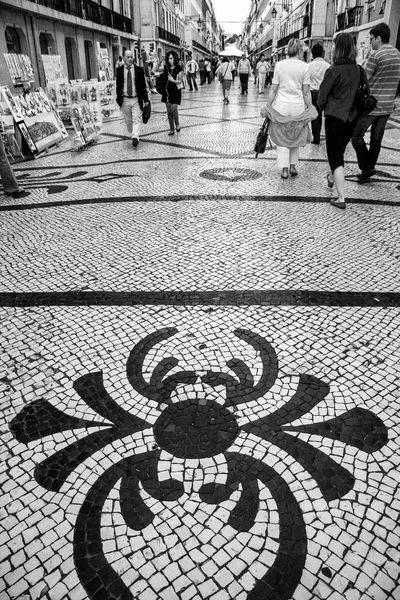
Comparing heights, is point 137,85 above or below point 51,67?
→ below

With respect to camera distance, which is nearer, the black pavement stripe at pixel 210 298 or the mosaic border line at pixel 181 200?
the black pavement stripe at pixel 210 298

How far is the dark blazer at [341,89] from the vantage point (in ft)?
12.9

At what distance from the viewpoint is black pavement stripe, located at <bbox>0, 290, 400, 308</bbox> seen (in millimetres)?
2451

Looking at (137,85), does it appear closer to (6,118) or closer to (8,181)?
(6,118)

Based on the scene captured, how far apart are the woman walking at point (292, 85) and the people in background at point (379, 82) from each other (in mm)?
635

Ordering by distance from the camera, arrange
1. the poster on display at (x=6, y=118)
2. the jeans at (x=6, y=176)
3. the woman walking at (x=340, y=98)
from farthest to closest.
Result: the poster on display at (x=6, y=118), the jeans at (x=6, y=176), the woman walking at (x=340, y=98)

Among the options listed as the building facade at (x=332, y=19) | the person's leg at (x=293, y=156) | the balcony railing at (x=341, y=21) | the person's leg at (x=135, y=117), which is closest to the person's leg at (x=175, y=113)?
the person's leg at (x=135, y=117)

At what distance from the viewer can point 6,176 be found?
188 inches

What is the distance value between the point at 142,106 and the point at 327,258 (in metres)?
5.98

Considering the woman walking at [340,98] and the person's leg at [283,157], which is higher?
the woman walking at [340,98]

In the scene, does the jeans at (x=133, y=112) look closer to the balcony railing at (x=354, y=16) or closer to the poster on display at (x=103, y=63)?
the poster on display at (x=103, y=63)

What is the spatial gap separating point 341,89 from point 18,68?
858 cm

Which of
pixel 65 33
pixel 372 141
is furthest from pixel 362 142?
pixel 65 33

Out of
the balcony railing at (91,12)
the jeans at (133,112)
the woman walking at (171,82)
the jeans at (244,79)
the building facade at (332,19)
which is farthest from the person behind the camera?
the jeans at (244,79)
